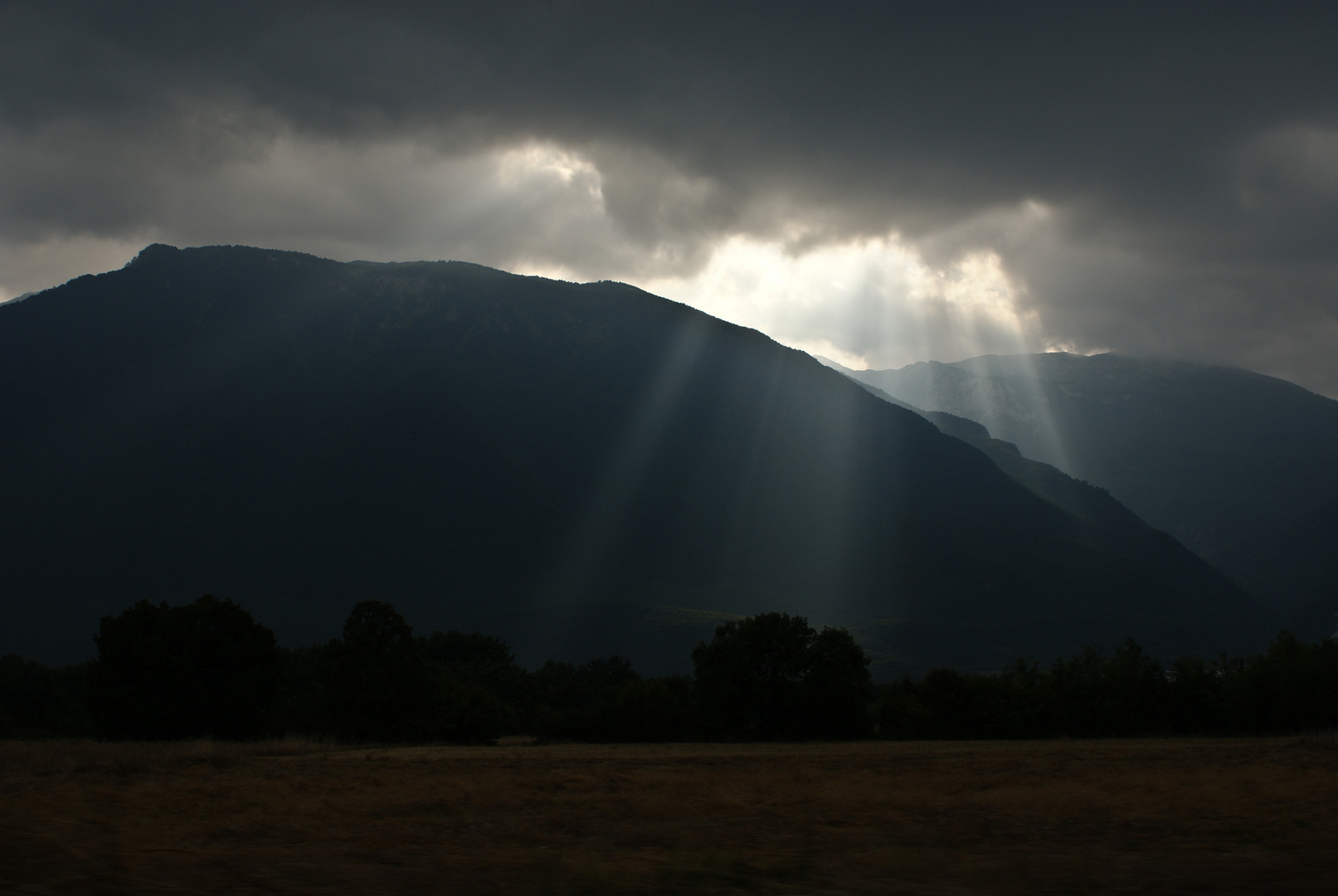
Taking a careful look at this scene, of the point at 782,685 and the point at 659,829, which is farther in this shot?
the point at 782,685

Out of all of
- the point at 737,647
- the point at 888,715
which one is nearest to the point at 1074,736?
the point at 888,715

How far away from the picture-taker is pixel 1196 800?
1747 centimetres

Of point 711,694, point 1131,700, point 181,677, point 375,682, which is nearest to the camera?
point 181,677

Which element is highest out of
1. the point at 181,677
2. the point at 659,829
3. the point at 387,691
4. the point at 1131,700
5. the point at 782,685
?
the point at 659,829

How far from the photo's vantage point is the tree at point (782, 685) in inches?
2370

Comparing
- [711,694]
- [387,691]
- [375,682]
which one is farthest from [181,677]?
[711,694]

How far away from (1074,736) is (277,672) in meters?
47.8

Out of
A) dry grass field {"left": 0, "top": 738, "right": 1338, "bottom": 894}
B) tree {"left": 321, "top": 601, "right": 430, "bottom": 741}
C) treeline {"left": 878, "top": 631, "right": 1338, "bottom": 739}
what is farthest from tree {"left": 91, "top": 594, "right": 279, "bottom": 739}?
treeline {"left": 878, "top": 631, "right": 1338, "bottom": 739}

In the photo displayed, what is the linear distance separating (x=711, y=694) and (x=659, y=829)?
47.7 m

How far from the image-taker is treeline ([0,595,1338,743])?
170ft

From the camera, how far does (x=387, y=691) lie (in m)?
57.3

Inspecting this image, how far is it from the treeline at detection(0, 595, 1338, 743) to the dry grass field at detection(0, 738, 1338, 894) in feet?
91.7

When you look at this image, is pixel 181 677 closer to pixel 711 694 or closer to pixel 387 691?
pixel 387 691

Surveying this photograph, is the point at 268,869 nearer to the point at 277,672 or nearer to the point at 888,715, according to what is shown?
the point at 277,672
